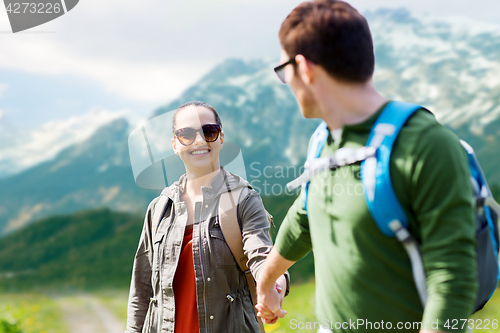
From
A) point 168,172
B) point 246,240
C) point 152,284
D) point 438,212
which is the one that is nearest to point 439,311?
point 438,212

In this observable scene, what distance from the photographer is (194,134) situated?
2.12m

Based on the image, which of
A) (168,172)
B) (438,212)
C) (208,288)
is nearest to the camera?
(438,212)

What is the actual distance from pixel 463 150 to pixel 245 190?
3.96ft

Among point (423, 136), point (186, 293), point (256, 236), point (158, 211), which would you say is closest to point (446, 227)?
point (423, 136)

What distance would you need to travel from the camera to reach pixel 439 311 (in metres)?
0.98

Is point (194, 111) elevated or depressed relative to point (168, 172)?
elevated

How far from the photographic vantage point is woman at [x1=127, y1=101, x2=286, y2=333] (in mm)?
1911

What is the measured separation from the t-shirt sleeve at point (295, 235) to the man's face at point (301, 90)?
0.30 meters

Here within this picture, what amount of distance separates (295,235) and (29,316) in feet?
18.0

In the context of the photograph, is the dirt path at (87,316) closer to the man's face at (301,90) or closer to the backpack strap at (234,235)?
the backpack strap at (234,235)

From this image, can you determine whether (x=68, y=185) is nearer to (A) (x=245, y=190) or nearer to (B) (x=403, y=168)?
(A) (x=245, y=190)

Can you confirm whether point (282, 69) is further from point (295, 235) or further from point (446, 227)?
point (446, 227)

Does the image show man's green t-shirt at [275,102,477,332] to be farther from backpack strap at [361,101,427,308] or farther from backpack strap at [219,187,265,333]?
backpack strap at [219,187,265,333]

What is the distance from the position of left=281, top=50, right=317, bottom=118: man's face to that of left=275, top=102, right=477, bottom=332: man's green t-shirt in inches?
4.7
